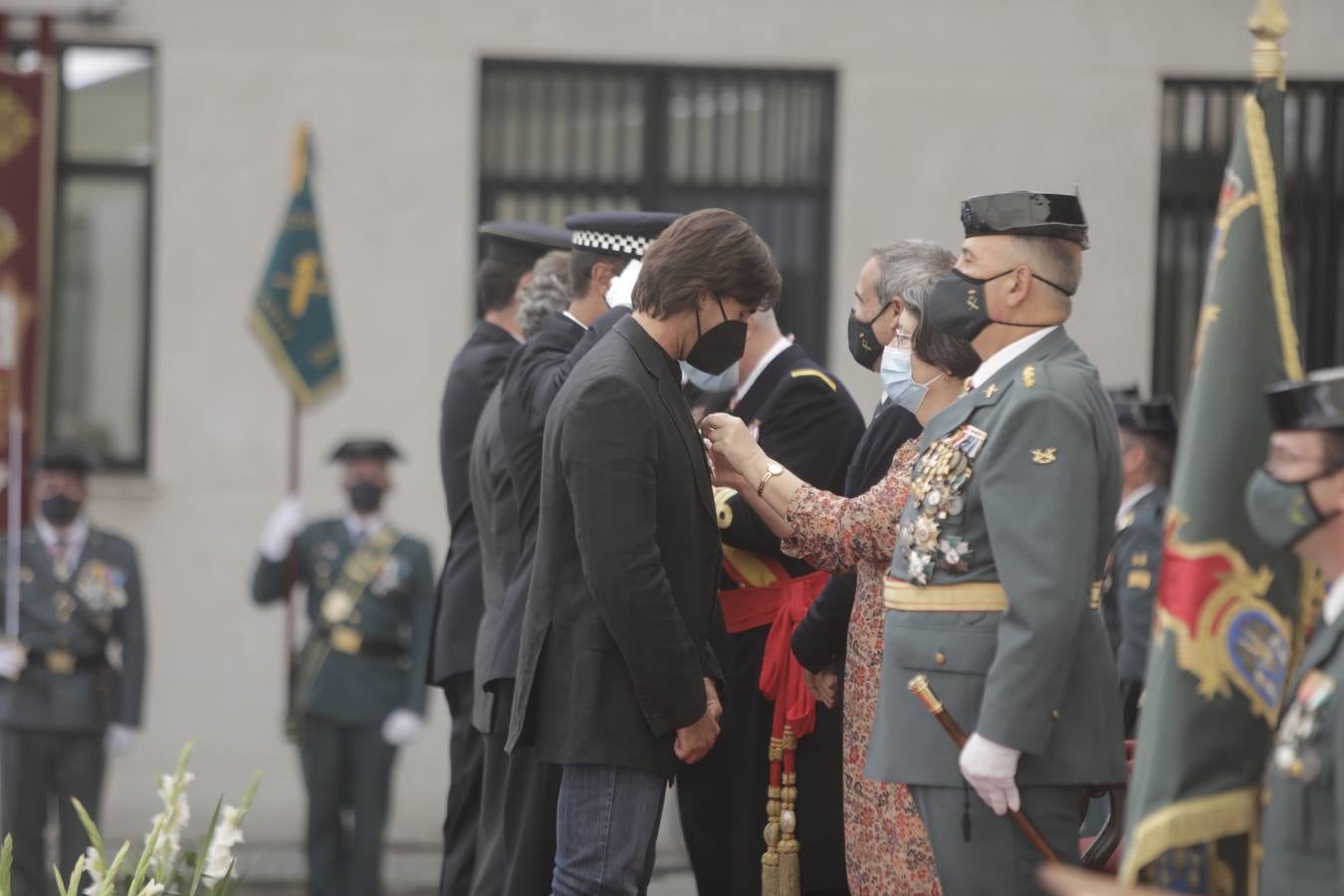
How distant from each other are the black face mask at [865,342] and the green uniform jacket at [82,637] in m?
4.49

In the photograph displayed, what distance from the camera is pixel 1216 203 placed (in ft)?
32.1

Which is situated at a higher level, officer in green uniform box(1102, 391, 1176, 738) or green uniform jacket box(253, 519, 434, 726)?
officer in green uniform box(1102, 391, 1176, 738)

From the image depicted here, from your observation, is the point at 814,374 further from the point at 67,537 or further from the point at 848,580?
the point at 67,537

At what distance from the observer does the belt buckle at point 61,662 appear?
25.7ft

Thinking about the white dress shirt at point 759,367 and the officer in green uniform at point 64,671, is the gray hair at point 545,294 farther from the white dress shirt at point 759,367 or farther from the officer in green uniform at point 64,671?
the officer in green uniform at point 64,671

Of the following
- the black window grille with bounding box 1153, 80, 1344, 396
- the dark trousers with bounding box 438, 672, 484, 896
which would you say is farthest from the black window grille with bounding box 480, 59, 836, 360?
the dark trousers with bounding box 438, 672, 484, 896

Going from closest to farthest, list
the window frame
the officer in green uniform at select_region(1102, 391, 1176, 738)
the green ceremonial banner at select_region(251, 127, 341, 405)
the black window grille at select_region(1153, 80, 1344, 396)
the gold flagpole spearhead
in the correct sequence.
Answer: the gold flagpole spearhead
the officer in green uniform at select_region(1102, 391, 1176, 738)
the green ceremonial banner at select_region(251, 127, 341, 405)
the window frame
the black window grille at select_region(1153, 80, 1344, 396)

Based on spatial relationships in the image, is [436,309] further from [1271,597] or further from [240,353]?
[1271,597]

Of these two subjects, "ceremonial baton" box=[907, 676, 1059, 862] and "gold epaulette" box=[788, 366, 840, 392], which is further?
"gold epaulette" box=[788, 366, 840, 392]

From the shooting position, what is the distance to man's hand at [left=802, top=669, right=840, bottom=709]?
4387mm

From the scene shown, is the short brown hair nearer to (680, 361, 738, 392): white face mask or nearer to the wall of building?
(680, 361, 738, 392): white face mask

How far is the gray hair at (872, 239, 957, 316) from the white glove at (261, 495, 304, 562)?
4.49 meters

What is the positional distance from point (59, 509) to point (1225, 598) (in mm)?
6111

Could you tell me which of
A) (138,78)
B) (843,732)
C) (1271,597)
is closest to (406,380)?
(138,78)
